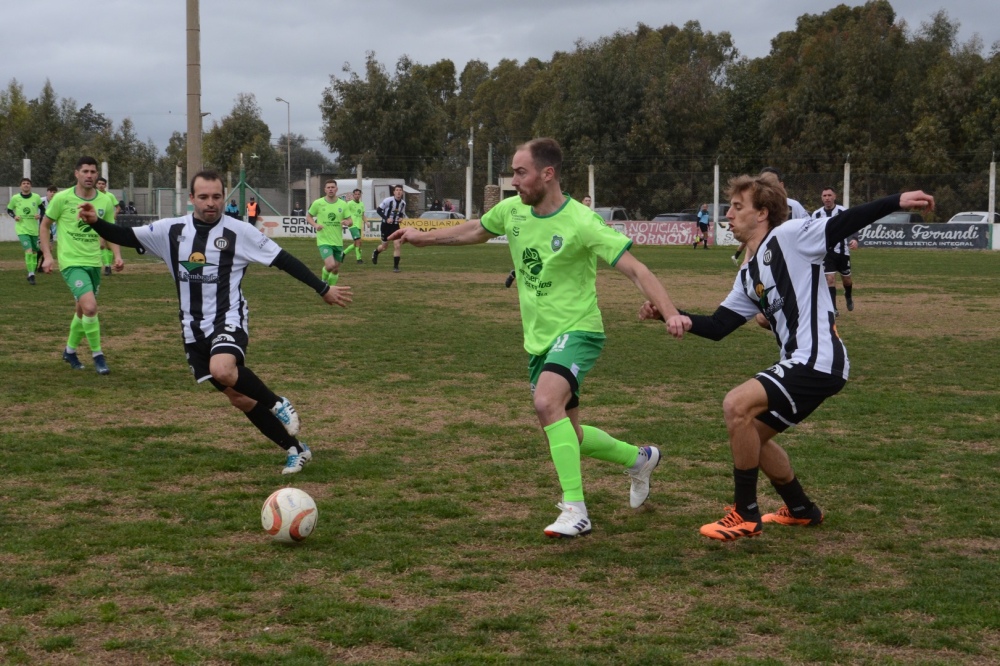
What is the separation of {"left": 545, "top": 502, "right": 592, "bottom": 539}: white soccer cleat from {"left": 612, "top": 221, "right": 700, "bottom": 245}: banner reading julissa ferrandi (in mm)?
37482

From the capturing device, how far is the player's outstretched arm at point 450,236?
20.1 ft

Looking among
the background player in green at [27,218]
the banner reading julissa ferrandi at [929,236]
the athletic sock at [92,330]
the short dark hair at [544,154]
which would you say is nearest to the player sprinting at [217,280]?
the short dark hair at [544,154]

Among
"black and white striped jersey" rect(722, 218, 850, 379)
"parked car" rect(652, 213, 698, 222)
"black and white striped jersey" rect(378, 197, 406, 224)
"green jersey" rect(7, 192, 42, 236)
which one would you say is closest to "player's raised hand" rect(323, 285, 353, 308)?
"black and white striped jersey" rect(722, 218, 850, 379)

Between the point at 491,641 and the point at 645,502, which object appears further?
the point at 645,502

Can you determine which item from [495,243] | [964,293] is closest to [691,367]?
[964,293]

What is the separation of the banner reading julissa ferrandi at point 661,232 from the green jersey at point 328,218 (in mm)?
22467

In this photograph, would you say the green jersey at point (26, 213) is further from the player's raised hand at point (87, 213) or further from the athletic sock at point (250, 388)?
the athletic sock at point (250, 388)

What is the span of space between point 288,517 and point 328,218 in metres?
16.0

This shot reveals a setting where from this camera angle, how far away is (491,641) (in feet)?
13.3

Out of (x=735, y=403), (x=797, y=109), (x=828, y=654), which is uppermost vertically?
(x=797, y=109)

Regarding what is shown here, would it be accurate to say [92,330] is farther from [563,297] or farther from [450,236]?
[563,297]

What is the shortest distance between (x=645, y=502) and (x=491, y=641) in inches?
84.3

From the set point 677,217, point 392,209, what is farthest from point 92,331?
point 677,217

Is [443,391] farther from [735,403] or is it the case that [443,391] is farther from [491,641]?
[491,641]
